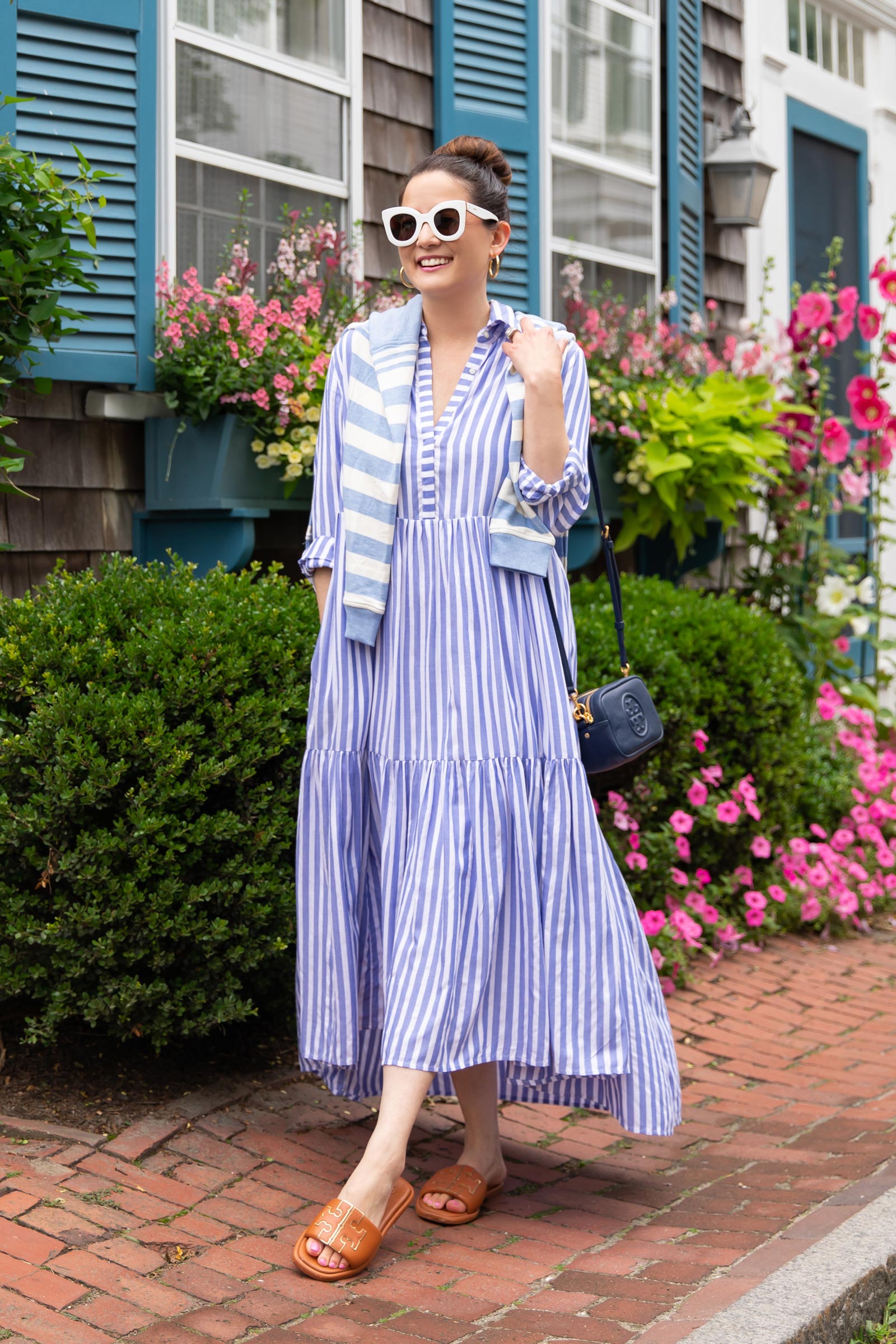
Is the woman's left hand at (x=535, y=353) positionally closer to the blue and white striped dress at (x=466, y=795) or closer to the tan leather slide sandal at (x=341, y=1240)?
the blue and white striped dress at (x=466, y=795)

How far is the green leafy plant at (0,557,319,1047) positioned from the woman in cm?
32

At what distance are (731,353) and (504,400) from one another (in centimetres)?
373

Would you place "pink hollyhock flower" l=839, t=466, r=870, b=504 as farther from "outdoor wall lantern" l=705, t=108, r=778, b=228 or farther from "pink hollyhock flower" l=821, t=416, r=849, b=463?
"outdoor wall lantern" l=705, t=108, r=778, b=228

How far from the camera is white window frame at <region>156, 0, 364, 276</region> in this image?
4.02 metres

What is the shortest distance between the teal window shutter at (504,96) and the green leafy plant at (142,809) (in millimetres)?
2569

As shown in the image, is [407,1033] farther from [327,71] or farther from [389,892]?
[327,71]

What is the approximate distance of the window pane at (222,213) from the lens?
13.7 ft

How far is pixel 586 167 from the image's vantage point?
580 cm

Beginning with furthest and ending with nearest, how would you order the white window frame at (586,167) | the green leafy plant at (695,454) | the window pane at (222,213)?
the white window frame at (586,167) → the green leafy plant at (695,454) → the window pane at (222,213)

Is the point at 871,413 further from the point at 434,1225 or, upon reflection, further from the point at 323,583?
the point at 434,1225

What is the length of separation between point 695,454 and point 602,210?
1.32 meters

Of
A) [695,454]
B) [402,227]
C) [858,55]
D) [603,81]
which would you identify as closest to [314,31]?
[603,81]

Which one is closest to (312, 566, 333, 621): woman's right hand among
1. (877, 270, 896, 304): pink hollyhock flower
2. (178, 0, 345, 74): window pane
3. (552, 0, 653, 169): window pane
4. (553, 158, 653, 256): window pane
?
(178, 0, 345, 74): window pane

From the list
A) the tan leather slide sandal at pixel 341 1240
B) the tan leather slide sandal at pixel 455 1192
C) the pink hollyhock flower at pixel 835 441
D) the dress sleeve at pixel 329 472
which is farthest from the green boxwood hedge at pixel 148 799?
the pink hollyhock flower at pixel 835 441
